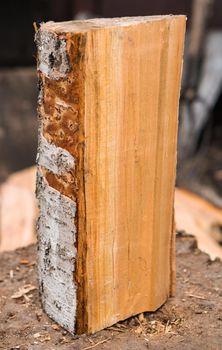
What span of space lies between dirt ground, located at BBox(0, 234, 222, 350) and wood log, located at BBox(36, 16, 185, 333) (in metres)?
0.06

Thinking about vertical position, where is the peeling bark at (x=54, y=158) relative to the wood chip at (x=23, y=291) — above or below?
above

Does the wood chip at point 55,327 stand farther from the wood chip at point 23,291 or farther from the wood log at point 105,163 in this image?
the wood chip at point 23,291

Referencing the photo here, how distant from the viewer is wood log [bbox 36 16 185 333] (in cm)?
187

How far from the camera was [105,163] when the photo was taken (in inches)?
77.8

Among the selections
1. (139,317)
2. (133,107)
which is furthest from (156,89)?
(139,317)

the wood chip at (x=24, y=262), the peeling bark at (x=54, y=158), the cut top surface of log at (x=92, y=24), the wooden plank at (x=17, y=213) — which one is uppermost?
the cut top surface of log at (x=92, y=24)

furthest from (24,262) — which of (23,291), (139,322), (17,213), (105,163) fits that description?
(17,213)

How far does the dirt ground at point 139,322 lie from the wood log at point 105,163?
57 millimetres

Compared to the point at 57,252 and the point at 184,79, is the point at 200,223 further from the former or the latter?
the point at 184,79

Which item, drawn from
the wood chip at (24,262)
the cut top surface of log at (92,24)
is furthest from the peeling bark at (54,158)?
the wood chip at (24,262)

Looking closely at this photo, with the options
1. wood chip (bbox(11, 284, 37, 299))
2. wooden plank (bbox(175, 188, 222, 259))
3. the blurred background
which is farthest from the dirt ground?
the blurred background

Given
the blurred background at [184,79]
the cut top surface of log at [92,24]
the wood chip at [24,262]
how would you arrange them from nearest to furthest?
the cut top surface of log at [92,24]
the wood chip at [24,262]
the blurred background at [184,79]

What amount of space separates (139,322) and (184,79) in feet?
20.3

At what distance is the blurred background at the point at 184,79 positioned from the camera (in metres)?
7.36
